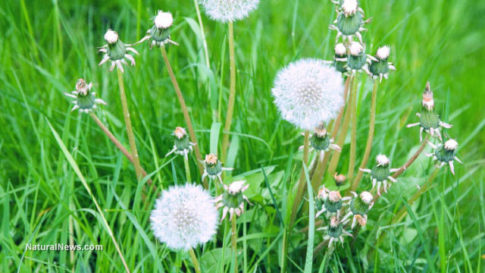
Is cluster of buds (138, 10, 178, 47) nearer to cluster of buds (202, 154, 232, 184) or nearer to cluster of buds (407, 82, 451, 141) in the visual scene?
cluster of buds (202, 154, 232, 184)

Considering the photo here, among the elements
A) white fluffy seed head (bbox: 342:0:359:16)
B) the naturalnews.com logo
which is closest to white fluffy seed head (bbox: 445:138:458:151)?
white fluffy seed head (bbox: 342:0:359:16)

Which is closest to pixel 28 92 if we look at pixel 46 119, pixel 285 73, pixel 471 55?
pixel 46 119

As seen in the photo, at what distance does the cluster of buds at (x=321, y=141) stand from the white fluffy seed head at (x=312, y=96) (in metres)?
0.08

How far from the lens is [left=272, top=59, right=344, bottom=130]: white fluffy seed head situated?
1.72 metres

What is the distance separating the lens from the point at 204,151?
238 cm

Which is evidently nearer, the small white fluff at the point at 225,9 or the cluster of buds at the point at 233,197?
the cluster of buds at the point at 233,197

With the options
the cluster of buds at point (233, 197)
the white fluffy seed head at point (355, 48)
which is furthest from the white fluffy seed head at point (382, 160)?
the cluster of buds at point (233, 197)

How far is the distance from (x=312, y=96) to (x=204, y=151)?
781mm

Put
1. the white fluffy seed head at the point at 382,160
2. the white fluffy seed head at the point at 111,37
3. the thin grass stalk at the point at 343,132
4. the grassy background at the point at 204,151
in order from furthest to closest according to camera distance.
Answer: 1. the grassy background at the point at 204,151
2. the thin grass stalk at the point at 343,132
3. the white fluffy seed head at the point at 382,160
4. the white fluffy seed head at the point at 111,37

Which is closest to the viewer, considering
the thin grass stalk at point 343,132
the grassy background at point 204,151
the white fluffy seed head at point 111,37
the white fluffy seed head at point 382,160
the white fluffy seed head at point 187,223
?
the white fluffy seed head at point 187,223

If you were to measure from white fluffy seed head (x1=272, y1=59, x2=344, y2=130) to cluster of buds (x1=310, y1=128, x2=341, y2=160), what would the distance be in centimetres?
8

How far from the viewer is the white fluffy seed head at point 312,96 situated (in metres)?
1.72

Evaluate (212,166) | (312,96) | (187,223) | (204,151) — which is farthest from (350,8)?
(204,151)

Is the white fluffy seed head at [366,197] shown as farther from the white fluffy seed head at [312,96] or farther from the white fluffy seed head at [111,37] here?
the white fluffy seed head at [111,37]
